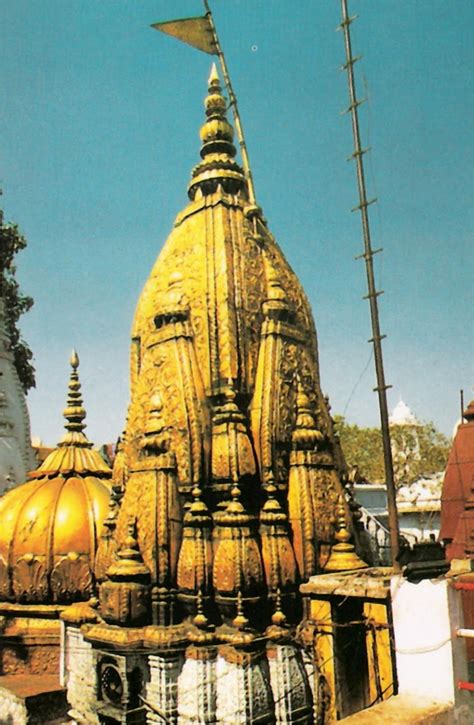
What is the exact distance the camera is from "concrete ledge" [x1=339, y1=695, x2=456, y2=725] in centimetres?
521

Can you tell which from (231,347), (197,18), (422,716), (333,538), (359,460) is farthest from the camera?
(359,460)

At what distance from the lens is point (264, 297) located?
40.9 feet

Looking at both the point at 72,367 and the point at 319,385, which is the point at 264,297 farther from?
the point at 72,367

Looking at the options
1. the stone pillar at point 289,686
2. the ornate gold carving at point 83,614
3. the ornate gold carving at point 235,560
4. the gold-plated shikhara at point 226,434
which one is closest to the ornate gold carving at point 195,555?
the gold-plated shikhara at point 226,434

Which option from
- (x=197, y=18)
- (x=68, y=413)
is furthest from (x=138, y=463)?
(x=197, y=18)

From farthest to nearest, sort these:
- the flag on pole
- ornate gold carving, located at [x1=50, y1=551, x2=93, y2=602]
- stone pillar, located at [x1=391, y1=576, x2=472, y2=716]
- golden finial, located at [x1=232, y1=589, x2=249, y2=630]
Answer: the flag on pole → ornate gold carving, located at [x1=50, y1=551, x2=93, y2=602] → golden finial, located at [x1=232, y1=589, x2=249, y2=630] → stone pillar, located at [x1=391, y1=576, x2=472, y2=716]

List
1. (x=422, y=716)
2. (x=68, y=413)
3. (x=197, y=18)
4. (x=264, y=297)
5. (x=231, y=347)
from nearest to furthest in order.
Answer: (x=422, y=716), (x=231, y=347), (x=264, y=297), (x=197, y=18), (x=68, y=413)

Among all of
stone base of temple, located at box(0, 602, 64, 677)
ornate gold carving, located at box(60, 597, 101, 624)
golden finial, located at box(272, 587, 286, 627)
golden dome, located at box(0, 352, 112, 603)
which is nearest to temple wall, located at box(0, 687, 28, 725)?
stone base of temple, located at box(0, 602, 64, 677)

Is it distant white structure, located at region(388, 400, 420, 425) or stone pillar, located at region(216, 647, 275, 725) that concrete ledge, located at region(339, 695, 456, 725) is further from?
distant white structure, located at region(388, 400, 420, 425)

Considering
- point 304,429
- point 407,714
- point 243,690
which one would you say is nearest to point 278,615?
point 243,690

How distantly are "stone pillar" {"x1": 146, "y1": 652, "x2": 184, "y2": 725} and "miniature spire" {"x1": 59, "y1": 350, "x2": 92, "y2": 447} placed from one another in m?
8.43

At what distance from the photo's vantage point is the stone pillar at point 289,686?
955 centimetres

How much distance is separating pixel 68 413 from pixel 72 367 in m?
1.35

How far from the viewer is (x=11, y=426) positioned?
83.7 ft
